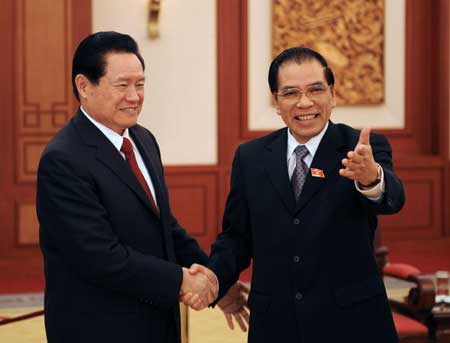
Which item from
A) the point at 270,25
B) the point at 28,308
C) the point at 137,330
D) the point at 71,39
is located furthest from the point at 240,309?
the point at 270,25

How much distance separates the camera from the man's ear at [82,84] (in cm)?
286

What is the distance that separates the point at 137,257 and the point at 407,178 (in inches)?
230

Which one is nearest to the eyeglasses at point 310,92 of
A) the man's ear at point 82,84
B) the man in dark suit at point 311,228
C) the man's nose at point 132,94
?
the man in dark suit at point 311,228

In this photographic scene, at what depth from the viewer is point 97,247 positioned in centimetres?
272

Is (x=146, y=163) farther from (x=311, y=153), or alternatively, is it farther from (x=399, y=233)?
(x=399, y=233)

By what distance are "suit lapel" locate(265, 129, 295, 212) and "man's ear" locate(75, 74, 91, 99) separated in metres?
0.57

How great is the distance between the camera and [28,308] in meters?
6.21

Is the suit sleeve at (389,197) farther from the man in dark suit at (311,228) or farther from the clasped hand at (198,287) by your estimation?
the clasped hand at (198,287)

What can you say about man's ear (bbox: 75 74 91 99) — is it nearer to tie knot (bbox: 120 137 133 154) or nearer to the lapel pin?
tie knot (bbox: 120 137 133 154)

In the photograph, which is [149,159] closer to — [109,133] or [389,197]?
[109,133]

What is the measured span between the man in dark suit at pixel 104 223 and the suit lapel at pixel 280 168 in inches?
13.6

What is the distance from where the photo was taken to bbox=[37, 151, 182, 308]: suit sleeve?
272 cm

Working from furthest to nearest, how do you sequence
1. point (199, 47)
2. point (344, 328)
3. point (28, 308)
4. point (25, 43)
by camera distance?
point (199, 47) → point (25, 43) → point (28, 308) → point (344, 328)

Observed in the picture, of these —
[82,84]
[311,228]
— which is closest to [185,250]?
[311,228]
